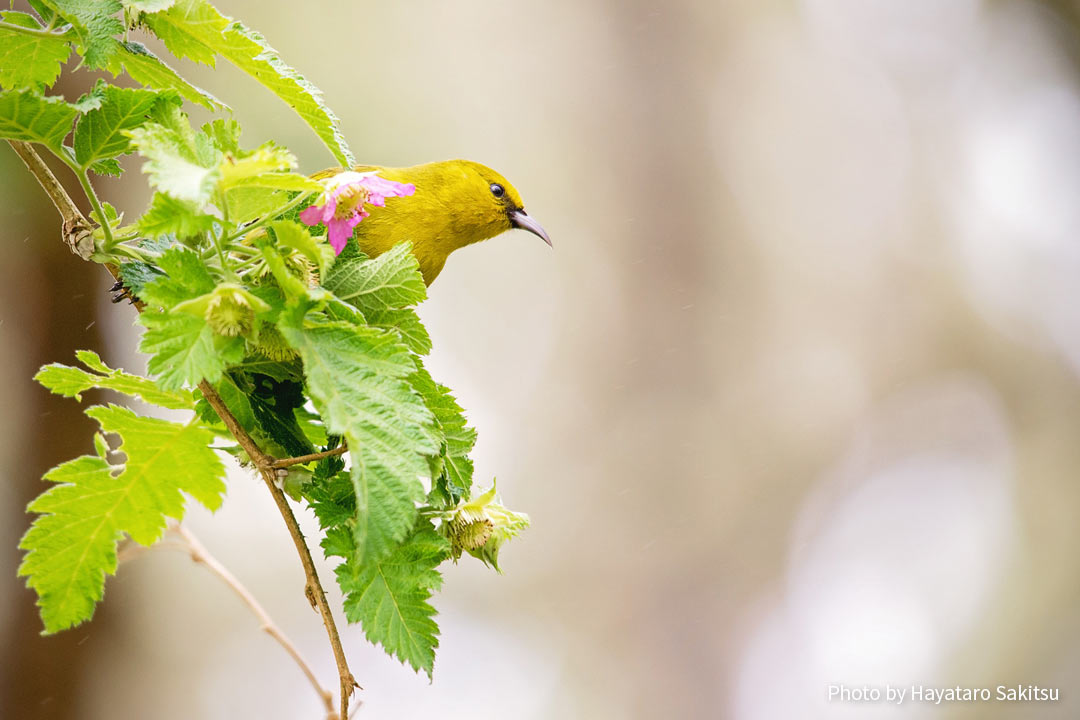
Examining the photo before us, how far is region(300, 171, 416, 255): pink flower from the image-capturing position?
1.19 m

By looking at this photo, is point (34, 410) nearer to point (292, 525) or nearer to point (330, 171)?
point (330, 171)

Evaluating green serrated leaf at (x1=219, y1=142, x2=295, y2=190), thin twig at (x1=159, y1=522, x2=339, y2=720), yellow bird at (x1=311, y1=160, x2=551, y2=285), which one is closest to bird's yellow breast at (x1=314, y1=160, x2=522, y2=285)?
yellow bird at (x1=311, y1=160, x2=551, y2=285)

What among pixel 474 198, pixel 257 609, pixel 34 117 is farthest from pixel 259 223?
pixel 474 198

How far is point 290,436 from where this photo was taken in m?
1.29

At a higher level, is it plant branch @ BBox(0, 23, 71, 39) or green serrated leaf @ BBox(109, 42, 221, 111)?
green serrated leaf @ BBox(109, 42, 221, 111)

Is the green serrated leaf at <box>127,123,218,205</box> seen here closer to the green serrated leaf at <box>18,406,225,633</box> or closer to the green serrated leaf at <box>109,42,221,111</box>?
the green serrated leaf at <box>109,42,221,111</box>

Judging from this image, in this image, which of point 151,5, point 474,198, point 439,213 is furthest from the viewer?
point 474,198

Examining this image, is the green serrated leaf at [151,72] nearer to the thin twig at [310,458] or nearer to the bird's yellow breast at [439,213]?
the thin twig at [310,458]

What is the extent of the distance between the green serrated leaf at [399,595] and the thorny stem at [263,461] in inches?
1.4

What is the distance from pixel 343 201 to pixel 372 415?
0.36 m

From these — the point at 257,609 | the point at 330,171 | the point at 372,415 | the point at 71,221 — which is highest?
the point at 330,171

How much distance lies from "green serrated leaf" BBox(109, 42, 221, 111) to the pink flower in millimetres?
255

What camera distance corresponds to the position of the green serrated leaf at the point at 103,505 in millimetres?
1235

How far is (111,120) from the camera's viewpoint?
3.97ft
